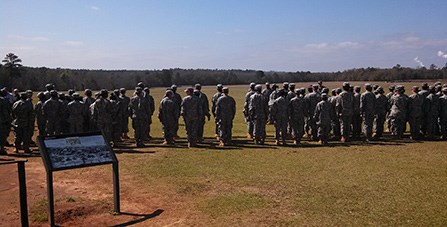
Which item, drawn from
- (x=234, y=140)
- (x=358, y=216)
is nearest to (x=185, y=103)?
(x=234, y=140)

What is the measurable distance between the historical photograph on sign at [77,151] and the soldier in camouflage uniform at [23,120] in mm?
8203

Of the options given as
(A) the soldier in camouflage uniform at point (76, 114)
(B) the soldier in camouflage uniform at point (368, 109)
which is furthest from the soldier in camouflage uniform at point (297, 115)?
(A) the soldier in camouflage uniform at point (76, 114)

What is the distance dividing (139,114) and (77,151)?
8.62 m

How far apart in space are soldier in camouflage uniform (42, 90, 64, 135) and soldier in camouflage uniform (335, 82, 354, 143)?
1143 centimetres

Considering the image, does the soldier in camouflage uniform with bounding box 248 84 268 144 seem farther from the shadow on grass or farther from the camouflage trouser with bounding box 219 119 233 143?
the shadow on grass

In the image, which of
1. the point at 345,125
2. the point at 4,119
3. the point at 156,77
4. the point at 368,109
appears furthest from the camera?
the point at 156,77

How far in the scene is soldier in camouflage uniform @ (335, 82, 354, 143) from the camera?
17078mm

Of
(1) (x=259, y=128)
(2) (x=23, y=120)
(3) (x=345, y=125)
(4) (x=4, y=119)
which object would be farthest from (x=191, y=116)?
(4) (x=4, y=119)

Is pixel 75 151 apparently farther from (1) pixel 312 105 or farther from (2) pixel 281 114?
(1) pixel 312 105

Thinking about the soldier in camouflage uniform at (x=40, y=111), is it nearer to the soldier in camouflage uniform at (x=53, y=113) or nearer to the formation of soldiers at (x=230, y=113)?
the formation of soldiers at (x=230, y=113)

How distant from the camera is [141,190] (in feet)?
34.6

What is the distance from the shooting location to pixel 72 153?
8.38 meters

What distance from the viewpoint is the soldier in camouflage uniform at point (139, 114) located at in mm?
16750

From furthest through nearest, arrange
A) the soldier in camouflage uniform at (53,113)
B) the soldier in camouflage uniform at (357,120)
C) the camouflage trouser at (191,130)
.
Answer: the soldier in camouflage uniform at (357,120)
the camouflage trouser at (191,130)
the soldier in camouflage uniform at (53,113)
